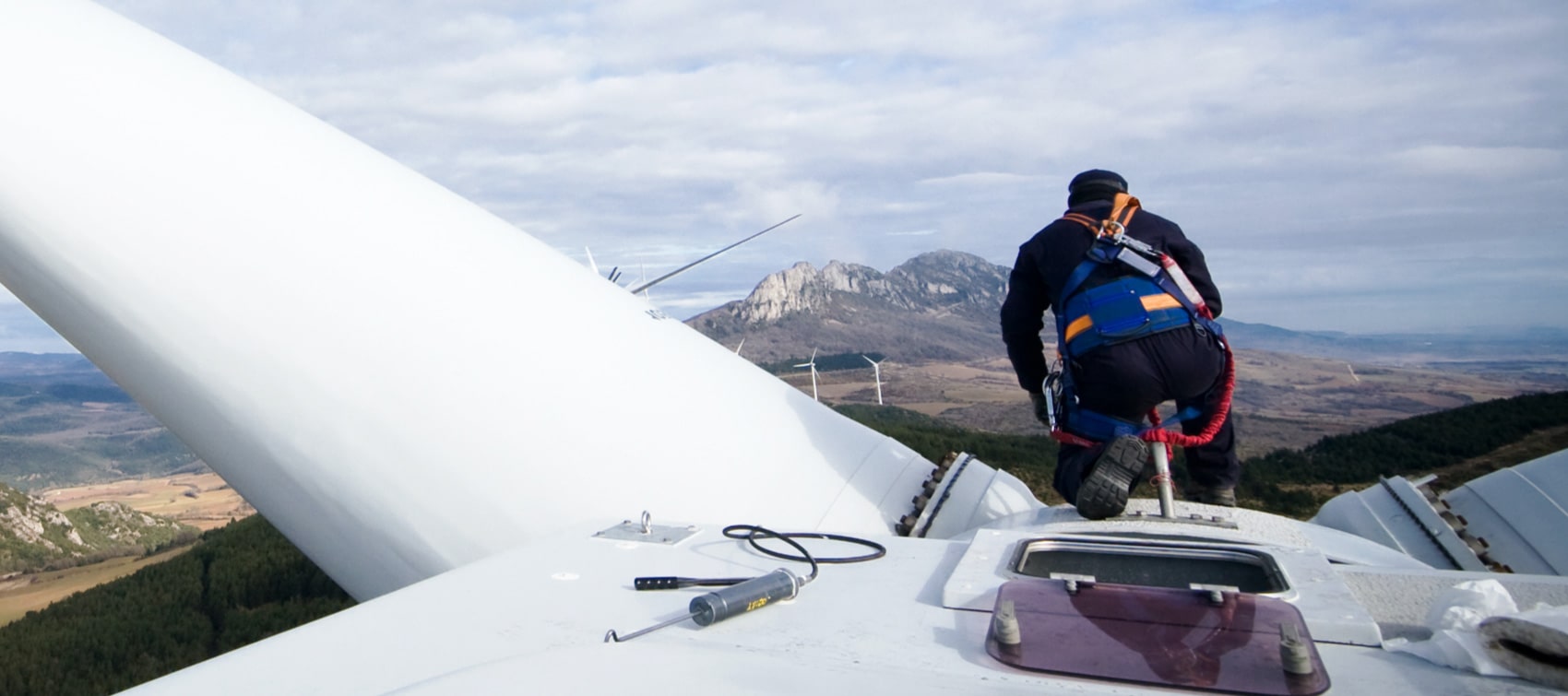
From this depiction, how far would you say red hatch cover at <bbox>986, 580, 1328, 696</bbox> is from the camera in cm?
192

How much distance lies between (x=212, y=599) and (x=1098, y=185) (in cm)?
703

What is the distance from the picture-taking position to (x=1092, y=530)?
3.67 m

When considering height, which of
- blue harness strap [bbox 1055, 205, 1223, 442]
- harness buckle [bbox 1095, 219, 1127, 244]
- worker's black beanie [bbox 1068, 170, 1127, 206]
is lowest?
blue harness strap [bbox 1055, 205, 1223, 442]

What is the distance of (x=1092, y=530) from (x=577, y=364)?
7.36 feet

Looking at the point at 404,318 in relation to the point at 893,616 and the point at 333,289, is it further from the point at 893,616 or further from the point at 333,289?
the point at 893,616

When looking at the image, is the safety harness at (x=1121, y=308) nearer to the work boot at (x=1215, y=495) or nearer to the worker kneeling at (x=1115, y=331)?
the worker kneeling at (x=1115, y=331)

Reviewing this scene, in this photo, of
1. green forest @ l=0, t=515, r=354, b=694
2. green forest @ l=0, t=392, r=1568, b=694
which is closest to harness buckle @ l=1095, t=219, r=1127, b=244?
green forest @ l=0, t=392, r=1568, b=694

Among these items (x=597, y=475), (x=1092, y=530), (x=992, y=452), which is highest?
(x=597, y=475)

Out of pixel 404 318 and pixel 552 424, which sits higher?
pixel 404 318

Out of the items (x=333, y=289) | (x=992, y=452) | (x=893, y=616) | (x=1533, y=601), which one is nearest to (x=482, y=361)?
(x=333, y=289)

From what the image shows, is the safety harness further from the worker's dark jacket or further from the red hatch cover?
the red hatch cover

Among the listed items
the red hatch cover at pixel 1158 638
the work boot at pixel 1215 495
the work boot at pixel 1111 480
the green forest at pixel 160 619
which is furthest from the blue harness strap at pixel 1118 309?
the green forest at pixel 160 619

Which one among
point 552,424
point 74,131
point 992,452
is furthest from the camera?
point 992,452

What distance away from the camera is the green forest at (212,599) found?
18.9 ft
